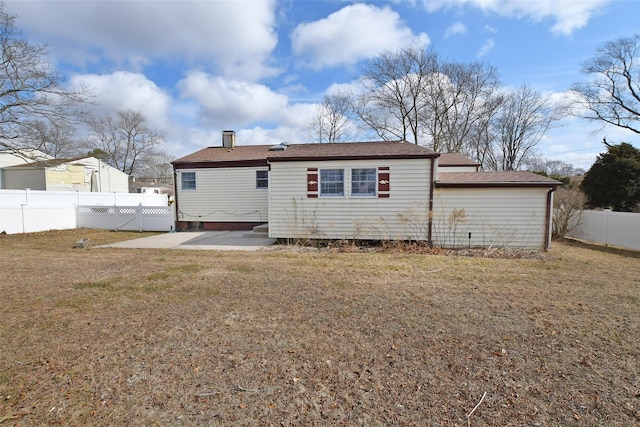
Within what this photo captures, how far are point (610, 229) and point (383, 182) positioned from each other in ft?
31.6

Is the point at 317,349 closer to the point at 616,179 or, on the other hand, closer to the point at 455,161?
the point at 455,161

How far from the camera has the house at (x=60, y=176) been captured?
24344 mm

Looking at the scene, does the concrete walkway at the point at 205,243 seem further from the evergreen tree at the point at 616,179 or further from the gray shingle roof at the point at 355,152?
the evergreen tree at the point at 616,179

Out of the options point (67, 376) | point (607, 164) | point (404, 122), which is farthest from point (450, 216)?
point (404, 122)

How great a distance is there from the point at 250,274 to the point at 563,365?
17.2 feet

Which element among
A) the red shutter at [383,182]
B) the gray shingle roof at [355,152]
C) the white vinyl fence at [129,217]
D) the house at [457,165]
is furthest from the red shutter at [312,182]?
the house at [457,165]

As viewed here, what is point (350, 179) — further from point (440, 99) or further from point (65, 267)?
point (440, 99)

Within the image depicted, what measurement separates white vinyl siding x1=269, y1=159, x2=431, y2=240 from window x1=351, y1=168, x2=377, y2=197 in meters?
0.17

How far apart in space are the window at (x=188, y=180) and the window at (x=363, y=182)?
898 cm

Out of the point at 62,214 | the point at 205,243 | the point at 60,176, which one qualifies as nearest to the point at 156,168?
the point at 60,176

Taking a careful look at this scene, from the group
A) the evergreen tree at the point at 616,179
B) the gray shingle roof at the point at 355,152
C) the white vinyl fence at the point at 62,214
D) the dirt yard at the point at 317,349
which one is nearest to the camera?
the dirt yard at the point at 317,349

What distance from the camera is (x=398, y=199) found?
1010 cm

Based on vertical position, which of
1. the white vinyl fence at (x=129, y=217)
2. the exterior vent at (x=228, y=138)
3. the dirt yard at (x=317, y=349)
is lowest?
the dirt yard at (x=317, y=349)

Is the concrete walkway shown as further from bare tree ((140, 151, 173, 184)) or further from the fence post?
bare tree ((140, 151, 173, 184))
